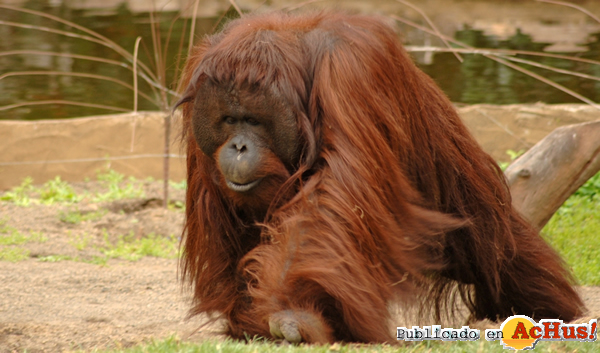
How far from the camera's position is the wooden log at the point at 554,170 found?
170 inches


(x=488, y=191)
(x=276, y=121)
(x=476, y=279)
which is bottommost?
(x=476, y=279)

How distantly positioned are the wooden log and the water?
386 centimetres

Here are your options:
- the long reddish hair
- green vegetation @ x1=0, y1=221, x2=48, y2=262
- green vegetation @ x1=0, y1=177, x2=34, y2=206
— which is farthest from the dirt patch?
the long reddish hair

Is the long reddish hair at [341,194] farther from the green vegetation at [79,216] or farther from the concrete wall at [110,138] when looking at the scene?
the concrete wall at [110,138]

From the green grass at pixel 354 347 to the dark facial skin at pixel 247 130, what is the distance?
23.0 inches

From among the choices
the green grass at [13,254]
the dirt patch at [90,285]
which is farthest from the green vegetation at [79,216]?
the green grass at [13,254]

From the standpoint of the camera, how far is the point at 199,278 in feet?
10.3

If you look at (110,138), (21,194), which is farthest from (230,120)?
(110,138)

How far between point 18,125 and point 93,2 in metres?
7.37

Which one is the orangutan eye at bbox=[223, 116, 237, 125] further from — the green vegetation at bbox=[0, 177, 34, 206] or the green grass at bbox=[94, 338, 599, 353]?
the green vegetation at bbox=[0, 177, 34, 206]

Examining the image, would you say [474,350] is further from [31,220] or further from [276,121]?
[31,220]

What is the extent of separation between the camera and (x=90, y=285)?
423 cm

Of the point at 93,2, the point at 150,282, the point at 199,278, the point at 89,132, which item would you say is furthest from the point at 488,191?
the point at 93,2

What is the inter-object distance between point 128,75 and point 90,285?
581cm
